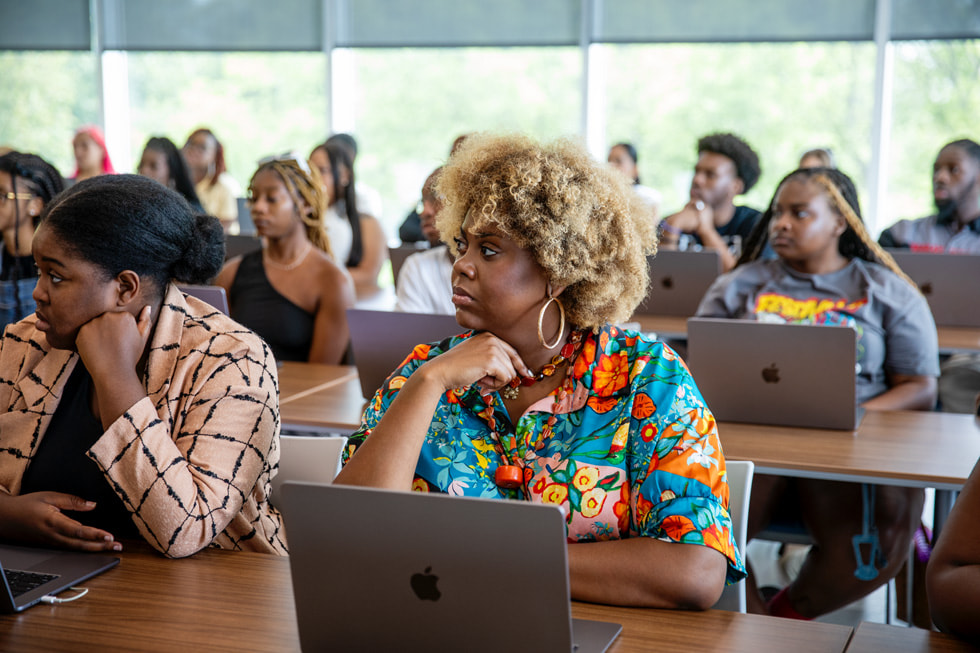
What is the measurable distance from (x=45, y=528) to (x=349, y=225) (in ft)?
12.6

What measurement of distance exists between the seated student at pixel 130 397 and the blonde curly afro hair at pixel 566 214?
1.49ft

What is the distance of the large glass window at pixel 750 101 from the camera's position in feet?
21.2

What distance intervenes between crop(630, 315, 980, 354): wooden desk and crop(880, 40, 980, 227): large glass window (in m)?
3.09

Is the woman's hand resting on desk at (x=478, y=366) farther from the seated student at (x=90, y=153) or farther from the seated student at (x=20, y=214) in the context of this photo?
the seated student at (x=90, y=153)

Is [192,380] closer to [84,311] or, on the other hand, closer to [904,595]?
[84,311]

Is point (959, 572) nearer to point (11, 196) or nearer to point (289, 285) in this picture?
point (289, 285)

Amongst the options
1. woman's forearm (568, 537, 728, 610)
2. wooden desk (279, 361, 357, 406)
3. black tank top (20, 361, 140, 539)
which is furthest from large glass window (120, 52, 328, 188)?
woman's forearm (568, 537, 728, 610)

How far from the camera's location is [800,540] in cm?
237

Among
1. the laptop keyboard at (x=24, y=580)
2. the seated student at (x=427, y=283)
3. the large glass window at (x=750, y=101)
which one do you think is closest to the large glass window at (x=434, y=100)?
the large glass window at (x=750, y=101)

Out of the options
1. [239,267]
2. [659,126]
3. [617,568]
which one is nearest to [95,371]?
[617,568]

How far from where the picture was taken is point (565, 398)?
148cm

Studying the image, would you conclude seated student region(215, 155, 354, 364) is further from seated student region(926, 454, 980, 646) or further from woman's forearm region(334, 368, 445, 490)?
seated student region(926, 454, 980, 646)

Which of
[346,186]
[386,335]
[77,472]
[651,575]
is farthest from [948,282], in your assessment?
[346,186]

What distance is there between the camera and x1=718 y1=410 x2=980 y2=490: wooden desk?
1990 millimetres
